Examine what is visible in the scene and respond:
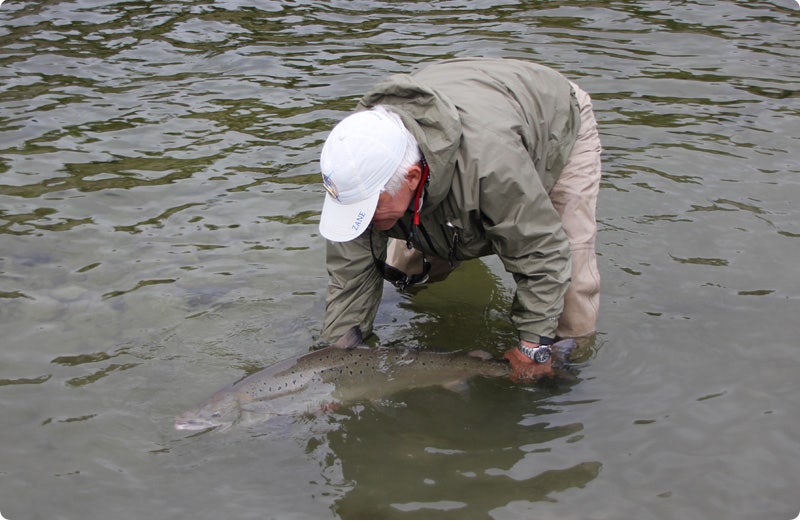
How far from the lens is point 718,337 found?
18.9 feet

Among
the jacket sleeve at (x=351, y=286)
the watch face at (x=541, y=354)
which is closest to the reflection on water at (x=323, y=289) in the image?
the watch face at (x=541, y=354)

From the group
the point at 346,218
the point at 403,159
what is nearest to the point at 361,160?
the point at 403,159

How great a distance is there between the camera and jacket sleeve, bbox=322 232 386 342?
4988mm

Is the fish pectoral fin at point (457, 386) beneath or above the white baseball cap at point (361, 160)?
beneath

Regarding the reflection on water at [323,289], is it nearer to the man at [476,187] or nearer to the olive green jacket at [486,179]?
the man at [476,187]

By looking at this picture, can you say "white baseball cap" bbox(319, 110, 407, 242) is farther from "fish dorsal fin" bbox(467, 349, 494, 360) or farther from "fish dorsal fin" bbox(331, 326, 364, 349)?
"fish dorsal fin" bbox(467, 349, 494, 360)

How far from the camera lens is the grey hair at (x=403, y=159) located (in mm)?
4168

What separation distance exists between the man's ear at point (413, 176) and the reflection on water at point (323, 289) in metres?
1.57

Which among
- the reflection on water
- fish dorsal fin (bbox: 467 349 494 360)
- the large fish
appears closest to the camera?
the reflection on water

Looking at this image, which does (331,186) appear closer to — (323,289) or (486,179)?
(486,179)

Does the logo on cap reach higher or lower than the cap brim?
higher

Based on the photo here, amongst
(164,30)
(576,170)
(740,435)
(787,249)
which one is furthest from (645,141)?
(164,30)

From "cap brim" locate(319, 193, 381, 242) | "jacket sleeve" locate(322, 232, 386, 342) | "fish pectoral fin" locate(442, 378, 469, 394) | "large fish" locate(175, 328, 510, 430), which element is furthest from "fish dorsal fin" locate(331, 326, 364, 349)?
"cap brim" locate(319, 193, 381, 242)

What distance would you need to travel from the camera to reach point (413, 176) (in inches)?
→ 166
